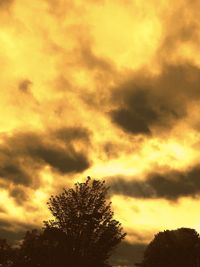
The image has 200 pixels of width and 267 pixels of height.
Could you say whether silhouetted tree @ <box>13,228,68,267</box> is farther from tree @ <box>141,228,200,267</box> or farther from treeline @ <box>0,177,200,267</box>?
tree @ <box>141,228,200,267</box>

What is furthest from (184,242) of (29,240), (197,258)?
(29,240)

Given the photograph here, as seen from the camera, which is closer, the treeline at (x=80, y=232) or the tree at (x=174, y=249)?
the treeline at (x=80, y=232)

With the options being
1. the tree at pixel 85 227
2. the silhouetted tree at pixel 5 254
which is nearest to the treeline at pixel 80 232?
the tree at pixel 85 227

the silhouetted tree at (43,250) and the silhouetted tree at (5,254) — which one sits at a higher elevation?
the silhouetted tree at (5,254)

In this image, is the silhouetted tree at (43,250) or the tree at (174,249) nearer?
the silhouetted tree at (43,250)

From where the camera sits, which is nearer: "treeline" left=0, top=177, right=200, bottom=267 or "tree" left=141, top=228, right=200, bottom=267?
"treeline" left=0, top=177, right=200, bottom=267

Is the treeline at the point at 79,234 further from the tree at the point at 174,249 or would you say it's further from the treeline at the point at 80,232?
the tree at the point at 174,249

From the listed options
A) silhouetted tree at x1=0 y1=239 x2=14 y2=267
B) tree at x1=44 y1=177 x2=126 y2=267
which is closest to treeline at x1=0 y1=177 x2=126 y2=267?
tree at x1=44 y1=177 x2=126 y2=267

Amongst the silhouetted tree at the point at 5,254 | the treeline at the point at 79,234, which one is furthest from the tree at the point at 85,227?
the silhouetted tree at the point at 5,254

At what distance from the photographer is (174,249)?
1898 inches

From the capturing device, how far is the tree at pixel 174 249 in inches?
1848

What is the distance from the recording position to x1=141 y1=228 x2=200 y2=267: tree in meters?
46.9

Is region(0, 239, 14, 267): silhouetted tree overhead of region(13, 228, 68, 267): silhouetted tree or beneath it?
overhead

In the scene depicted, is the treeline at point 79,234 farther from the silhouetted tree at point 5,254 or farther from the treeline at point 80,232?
the silhouetted tree at point 5,254
